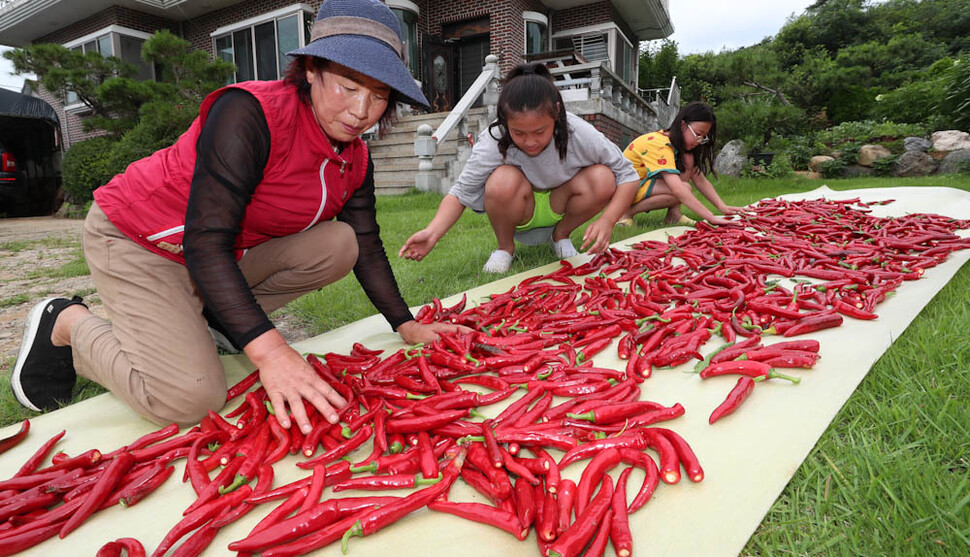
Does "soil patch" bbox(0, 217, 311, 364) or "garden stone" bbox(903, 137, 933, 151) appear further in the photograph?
"garden stone" bbox(903, 137, 933, 151)

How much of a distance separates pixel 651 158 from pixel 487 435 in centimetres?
540

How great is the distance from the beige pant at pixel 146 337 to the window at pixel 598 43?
17.6 meters

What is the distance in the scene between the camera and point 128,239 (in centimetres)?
262

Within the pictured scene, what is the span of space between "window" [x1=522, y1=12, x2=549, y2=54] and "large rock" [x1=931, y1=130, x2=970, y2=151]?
37.5 feet

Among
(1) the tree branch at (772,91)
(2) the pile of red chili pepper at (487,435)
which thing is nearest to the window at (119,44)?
(2) the pile of red chili pepper at (487,435)

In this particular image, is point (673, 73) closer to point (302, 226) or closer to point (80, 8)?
point (80, 8)

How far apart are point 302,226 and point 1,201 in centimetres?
1663

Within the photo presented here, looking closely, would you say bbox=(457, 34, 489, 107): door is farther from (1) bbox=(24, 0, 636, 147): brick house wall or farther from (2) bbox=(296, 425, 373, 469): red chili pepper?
(2) bbox=(296, 425, 373, 469): red chili pepper

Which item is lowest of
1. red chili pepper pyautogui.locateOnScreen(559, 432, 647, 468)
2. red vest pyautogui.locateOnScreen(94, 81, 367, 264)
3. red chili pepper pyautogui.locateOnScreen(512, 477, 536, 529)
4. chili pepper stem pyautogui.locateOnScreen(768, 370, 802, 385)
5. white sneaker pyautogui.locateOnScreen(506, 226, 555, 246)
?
red chili pepper pyautogui.locateOnScreen(512, 477, 536, 529)

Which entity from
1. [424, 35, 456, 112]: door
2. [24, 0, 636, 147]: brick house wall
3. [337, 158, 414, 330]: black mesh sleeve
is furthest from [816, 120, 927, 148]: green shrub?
[337, 158, 414, 330]: black mesh sleeve

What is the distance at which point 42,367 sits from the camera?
2721 mm

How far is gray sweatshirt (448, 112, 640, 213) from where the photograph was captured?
4.66m

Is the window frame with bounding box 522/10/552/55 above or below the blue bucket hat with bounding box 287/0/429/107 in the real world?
above

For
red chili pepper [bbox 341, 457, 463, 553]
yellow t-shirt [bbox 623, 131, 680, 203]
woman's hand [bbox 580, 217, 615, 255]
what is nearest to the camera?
red chili pepper [bbox 341, 457, 463, 553]
